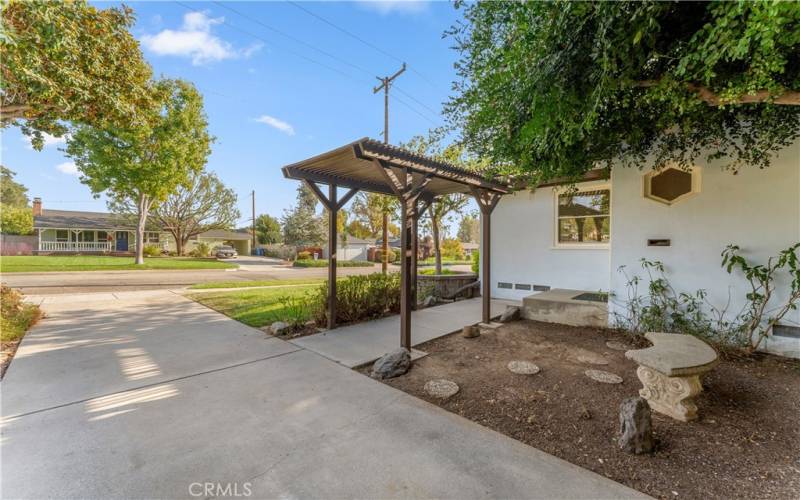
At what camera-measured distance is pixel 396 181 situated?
160 inches

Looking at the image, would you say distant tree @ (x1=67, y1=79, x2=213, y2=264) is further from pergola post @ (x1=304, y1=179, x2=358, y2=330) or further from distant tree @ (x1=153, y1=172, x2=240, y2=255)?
pergola post @ (x1=304, y1=179, x2=358, y2=330)

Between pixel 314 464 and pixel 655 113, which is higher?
pixel 655 113

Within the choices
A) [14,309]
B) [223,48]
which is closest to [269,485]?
[14,309]

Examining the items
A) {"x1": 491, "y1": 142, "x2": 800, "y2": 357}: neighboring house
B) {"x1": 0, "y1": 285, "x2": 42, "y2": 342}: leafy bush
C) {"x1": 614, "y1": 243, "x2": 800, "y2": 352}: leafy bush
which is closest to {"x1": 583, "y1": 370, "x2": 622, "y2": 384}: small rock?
{"x1": 614, "y1": 243, "x2": 800, "y2": 352}: leafy bush

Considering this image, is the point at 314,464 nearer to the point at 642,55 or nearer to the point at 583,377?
the point at 583,377

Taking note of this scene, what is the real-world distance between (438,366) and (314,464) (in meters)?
2.03

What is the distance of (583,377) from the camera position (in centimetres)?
345

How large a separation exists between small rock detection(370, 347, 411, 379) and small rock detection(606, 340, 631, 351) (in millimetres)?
3018

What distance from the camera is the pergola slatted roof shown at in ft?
12.1

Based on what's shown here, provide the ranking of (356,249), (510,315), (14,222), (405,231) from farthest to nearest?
(356,249), (14,222), (510,315), (405,231)

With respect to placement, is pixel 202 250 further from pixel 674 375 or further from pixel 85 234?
pixel 674 375

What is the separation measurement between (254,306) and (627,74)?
7.58 meters

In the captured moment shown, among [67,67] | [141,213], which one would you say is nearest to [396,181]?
[67,67]

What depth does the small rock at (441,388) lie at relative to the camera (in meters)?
3.10
